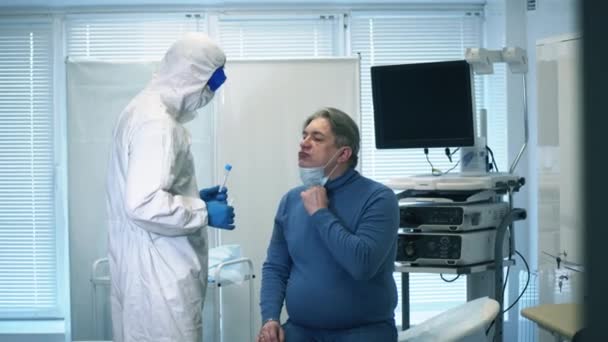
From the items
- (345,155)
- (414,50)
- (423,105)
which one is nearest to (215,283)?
(423,105)

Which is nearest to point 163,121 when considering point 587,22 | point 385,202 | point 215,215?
point 215,215

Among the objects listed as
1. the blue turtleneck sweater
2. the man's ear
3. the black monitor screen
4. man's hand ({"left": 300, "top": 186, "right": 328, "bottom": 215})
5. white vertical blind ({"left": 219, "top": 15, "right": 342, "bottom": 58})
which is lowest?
the blue turtleneck sweater

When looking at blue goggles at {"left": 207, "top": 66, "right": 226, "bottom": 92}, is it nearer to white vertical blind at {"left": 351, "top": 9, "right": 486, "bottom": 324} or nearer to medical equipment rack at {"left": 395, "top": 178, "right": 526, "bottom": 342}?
medical equipment rack at {"left": 395, "top": 178, "right": 526, "bottom": 342}

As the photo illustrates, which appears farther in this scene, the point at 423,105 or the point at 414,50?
the point at 414,50

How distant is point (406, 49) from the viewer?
4.77 m

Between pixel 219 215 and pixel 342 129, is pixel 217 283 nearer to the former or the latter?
pixel 219 215

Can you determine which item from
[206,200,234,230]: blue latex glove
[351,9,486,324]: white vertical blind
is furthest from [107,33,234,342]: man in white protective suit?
[351,9,486,324]: white vertical blind

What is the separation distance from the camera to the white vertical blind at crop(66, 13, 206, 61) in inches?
183

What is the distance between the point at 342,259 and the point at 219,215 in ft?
1.52

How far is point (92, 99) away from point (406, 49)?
2.06 metres

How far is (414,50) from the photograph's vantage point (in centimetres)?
477

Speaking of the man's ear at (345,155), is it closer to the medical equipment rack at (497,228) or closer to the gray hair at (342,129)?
the gray hair at (342,129)

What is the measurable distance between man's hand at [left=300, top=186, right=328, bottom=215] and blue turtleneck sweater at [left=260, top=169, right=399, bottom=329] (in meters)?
0.02

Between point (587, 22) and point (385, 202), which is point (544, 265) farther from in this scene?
point (587, 22)
